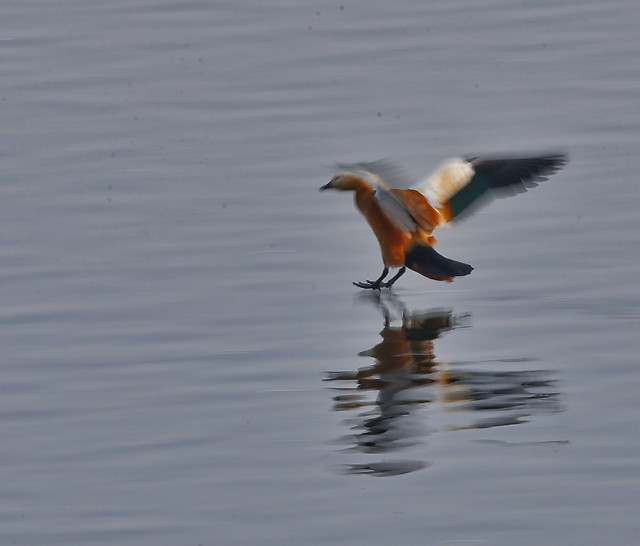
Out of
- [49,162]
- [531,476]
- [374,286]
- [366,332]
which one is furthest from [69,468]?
[49,162]

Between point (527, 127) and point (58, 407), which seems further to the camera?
point (527, 127)

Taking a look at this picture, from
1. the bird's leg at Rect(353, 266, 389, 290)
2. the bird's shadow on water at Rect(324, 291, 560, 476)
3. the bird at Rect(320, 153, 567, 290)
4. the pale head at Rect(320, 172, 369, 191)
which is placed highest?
the pale head at Rect(320, 172, 369, 191)

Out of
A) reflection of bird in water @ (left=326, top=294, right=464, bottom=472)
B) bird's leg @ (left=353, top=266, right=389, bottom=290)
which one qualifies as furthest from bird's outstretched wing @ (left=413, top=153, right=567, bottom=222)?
reflection of bird in water @ (left=326, top=294, right=464, bottom=472)

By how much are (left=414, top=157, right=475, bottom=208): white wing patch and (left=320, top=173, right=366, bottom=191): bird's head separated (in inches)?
15.1

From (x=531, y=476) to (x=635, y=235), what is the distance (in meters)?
4.03

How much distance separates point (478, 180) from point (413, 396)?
2956mm

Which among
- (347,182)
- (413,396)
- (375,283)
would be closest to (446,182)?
(347,182)

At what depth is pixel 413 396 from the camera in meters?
7.66

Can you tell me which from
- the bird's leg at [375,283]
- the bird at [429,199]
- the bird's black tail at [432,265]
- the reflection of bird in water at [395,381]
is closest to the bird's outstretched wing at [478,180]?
the bird at [429,199]

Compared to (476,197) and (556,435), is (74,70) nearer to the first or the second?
(476,197)

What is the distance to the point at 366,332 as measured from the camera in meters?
8.99

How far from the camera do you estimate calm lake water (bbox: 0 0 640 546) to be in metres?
6.51

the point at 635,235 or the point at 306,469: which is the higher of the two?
the point at 635,235

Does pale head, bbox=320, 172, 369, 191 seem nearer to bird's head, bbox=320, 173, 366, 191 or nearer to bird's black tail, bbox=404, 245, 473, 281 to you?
bird's head, bbox=320, 173, 366, 191
